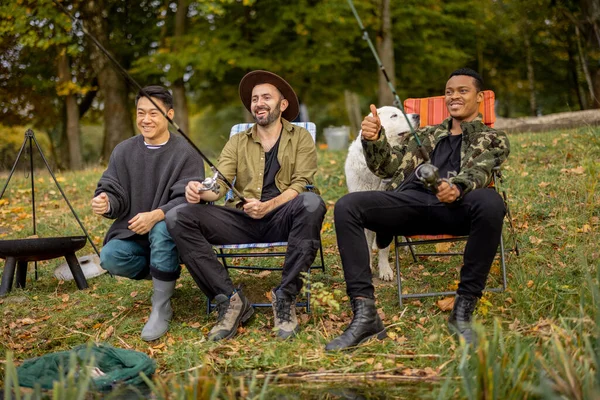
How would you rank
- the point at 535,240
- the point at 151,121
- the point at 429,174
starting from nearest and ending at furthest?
the point at 429,174
the point at 151,121
the point at 535,240

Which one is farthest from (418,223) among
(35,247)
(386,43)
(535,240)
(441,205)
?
(386,43)

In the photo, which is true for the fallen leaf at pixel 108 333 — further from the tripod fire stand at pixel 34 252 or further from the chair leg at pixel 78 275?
the chair leg at pixel 78 275

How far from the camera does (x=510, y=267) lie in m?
4.70

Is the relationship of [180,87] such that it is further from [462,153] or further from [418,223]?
[418,223]

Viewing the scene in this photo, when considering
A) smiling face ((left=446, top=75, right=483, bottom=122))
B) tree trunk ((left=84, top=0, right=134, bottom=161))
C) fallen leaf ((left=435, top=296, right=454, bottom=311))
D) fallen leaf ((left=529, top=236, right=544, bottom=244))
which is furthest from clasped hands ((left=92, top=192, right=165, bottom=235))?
tree trunk ((left=84, top=0, right=134, bottom=161))

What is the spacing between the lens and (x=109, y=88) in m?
14.1

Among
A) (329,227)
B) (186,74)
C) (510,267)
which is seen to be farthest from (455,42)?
(510,267)

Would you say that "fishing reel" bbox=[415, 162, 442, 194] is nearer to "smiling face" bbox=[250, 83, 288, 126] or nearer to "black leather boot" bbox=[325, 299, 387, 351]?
"black leather boot" bbox=[325, 299, 387, 351]

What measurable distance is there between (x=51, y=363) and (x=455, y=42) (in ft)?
50.6

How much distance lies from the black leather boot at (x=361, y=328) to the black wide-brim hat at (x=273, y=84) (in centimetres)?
157

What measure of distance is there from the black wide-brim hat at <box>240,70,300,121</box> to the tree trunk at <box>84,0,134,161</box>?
9767 mm

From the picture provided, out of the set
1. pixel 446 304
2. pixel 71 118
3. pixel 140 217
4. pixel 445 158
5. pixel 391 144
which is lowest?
pixel 446 304

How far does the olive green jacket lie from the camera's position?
14.6 feet

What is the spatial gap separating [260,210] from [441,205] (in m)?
1.10
